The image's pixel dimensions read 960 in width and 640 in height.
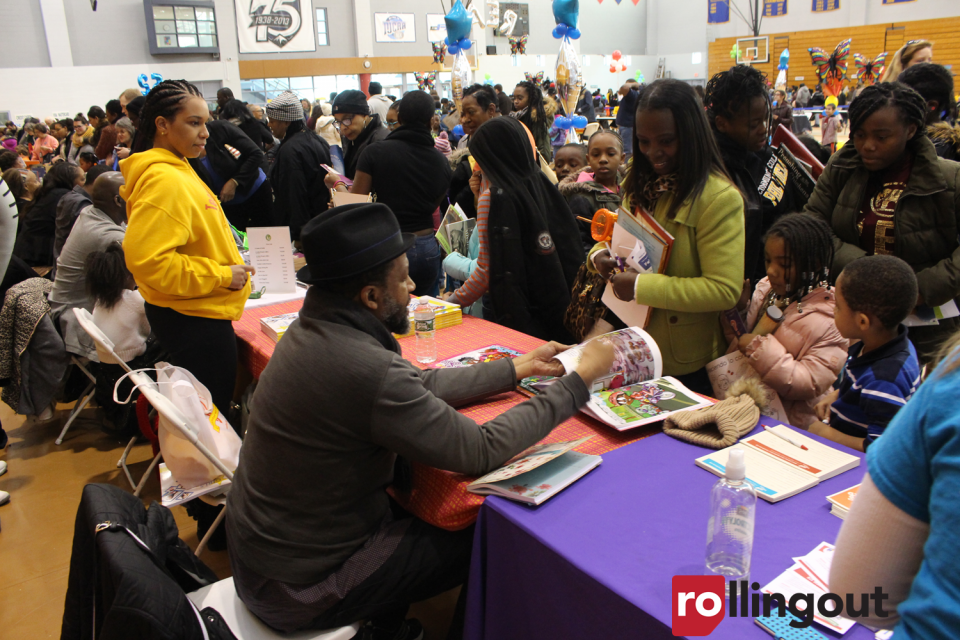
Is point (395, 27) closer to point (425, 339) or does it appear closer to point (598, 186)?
point (598, 186)

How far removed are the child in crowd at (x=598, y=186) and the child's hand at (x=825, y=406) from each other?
148 cm

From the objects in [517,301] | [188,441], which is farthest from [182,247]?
[517,301]

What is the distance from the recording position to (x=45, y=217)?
473 centimetres

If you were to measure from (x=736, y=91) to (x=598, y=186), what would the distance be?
1.00 m

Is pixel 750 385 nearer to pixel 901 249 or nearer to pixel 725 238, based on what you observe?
pixel 725 238

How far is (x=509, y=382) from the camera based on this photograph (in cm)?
195

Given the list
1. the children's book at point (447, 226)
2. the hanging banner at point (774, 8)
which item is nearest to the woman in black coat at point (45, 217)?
the children's book at point (447, 226)

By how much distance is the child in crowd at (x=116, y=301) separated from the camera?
127 inches

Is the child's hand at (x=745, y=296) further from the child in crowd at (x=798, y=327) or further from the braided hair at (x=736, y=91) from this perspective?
the braided hair at (x=736, y=91)

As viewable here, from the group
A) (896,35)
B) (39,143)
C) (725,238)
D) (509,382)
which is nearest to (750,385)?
(725,238)

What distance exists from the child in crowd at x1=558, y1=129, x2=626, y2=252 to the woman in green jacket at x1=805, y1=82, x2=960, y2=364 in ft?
3.63

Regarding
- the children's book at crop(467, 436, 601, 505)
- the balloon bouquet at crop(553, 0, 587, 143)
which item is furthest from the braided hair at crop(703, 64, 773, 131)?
the balloon bouquet at crop(553, 0, 587, 143)

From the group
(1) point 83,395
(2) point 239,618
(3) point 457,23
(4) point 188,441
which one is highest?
(3) point 457,23

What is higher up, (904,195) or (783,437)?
(904,195)
